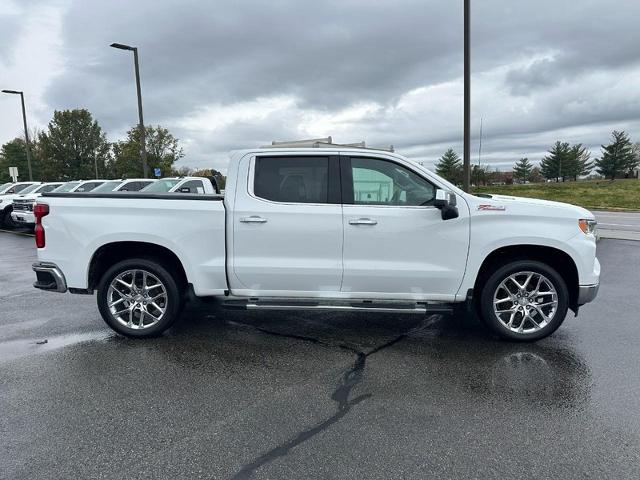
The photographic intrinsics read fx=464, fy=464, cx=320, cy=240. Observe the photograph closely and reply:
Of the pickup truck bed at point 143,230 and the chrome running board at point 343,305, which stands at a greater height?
the pickup truck bed at point 143,230

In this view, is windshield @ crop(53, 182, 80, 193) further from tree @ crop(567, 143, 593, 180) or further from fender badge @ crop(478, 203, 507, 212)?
tree @ crop(567, 143, 593, 180)

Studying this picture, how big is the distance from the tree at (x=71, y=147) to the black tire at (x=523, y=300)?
2346 inches

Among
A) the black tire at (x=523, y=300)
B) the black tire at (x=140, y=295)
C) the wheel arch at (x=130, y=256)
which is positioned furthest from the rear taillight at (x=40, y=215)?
the black tire at (x=523, y=300)

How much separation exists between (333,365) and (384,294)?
911mm

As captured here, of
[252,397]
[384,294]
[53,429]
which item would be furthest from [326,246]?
[53,429]

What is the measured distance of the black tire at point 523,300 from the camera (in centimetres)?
453

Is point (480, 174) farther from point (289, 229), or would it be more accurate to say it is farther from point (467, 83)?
point (289, 229)

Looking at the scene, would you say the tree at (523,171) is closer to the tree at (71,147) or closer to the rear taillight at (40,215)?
the tree at (71,147)

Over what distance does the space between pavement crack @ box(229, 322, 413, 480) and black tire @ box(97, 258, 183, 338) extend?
3.27 feet

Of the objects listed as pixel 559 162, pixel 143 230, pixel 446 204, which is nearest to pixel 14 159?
pixel 143 230

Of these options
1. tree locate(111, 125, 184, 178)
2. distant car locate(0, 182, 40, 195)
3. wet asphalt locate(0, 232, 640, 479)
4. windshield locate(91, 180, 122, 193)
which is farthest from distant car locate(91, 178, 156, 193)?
tree locate(111, 125, 184, 178)

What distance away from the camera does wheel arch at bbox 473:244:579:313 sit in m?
4.60

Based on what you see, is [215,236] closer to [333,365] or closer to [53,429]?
[333,365]

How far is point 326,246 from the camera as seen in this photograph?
4.55m
